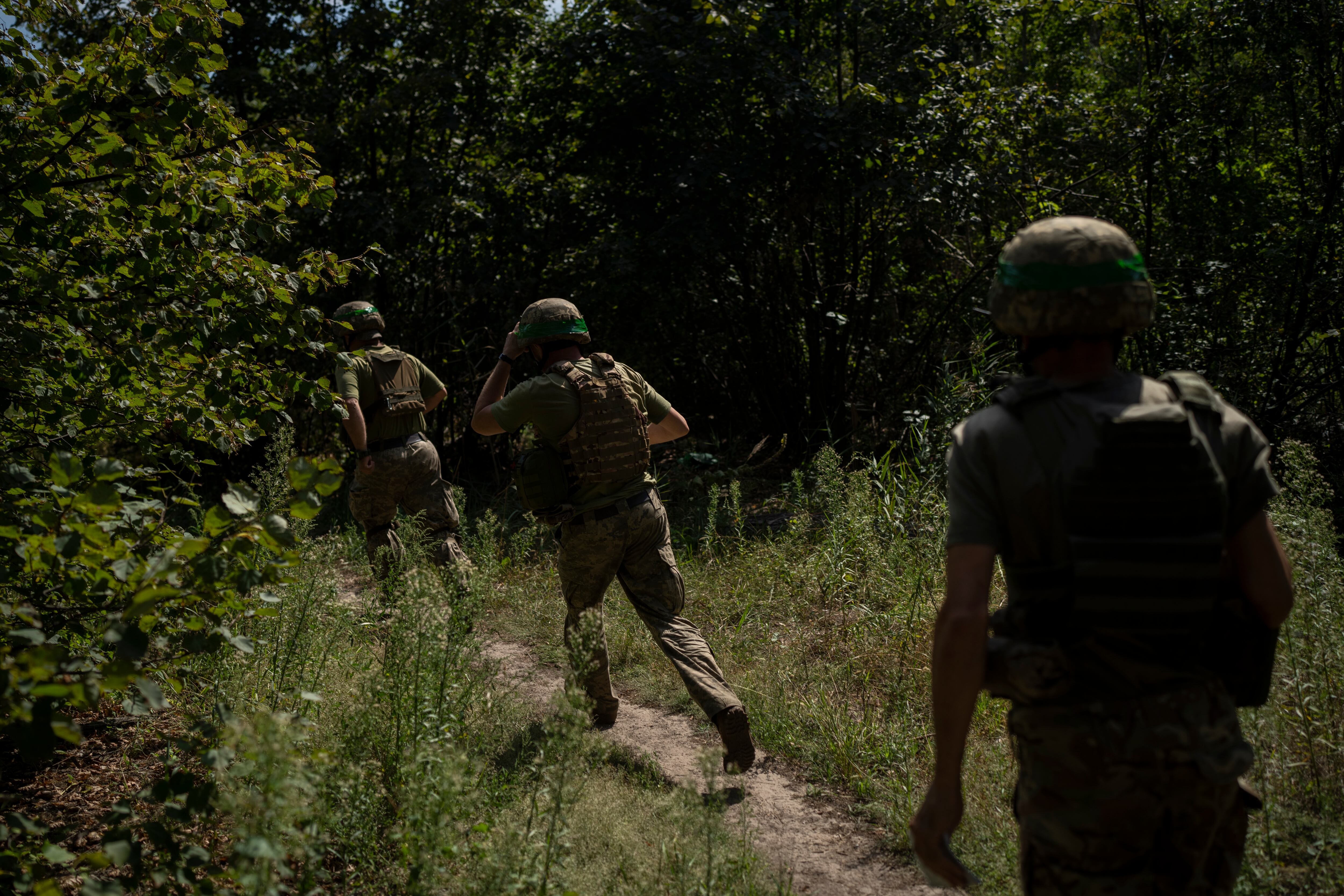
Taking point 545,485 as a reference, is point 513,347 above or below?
above

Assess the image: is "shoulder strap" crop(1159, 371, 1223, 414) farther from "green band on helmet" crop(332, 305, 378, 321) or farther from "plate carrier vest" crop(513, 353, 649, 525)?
"green band on helmet" crop(332, 305, 378, 321)

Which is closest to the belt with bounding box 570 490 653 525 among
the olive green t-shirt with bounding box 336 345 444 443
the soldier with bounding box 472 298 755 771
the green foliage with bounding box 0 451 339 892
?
the soldier with bounding box 472 298 755 771

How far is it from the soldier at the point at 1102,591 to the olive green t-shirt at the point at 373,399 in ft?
14.1

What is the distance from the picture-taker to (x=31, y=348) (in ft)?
9.29

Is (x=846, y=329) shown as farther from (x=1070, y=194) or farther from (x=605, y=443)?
(x=605, y=443)

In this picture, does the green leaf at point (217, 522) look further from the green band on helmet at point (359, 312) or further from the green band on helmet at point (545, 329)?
the green band on helmet at point (359, 312)

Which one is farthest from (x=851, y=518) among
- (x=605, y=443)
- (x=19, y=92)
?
(x=19, y=92)

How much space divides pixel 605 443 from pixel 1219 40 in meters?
6.88

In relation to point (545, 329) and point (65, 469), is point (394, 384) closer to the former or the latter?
point (545, 329)

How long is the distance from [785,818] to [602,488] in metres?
1.48

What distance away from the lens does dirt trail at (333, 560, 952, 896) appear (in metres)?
3.12

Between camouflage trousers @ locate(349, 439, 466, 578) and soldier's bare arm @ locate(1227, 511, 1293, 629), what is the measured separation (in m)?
4.41

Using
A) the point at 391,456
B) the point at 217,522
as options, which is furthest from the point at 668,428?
the point at 217,522

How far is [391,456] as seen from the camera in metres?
5.64
